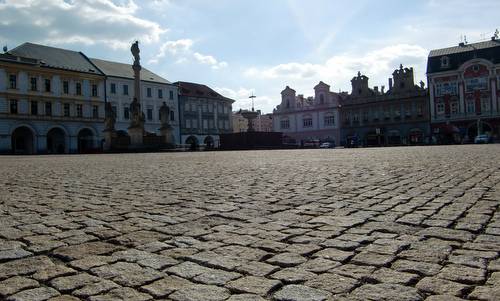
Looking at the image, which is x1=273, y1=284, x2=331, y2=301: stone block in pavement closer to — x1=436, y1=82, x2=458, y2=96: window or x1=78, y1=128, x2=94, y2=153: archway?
x1=78, y1=128, x2=94, y2=153: archway

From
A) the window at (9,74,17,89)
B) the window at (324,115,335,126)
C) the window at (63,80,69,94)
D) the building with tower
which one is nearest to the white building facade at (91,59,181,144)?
the window at (63,80,69,94)

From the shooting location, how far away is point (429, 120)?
58.9 metres

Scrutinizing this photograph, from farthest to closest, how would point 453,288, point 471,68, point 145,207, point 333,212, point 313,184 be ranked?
point 471,68 < point 313,184 < point 145,207 < point 333,212 < point 453,288

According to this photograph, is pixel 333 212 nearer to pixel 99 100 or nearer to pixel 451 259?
pixel 451 259

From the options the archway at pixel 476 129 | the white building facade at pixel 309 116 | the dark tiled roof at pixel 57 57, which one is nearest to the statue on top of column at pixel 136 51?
the dark tiled roof at pixel 57 57

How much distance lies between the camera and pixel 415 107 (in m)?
60.8

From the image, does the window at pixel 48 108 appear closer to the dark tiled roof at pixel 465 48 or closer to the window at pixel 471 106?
the dark tiled roof at pixel 465 48

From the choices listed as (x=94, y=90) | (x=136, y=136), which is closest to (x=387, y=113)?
(x=136, y=136)

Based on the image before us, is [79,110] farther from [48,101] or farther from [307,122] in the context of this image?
[307,122]

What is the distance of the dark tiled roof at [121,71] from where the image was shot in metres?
62.8

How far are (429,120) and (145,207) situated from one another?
60.0 m

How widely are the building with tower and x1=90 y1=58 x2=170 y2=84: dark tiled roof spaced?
3070 cm

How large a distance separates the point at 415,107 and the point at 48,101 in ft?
165

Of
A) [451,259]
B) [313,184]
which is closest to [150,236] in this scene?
[451,259]
